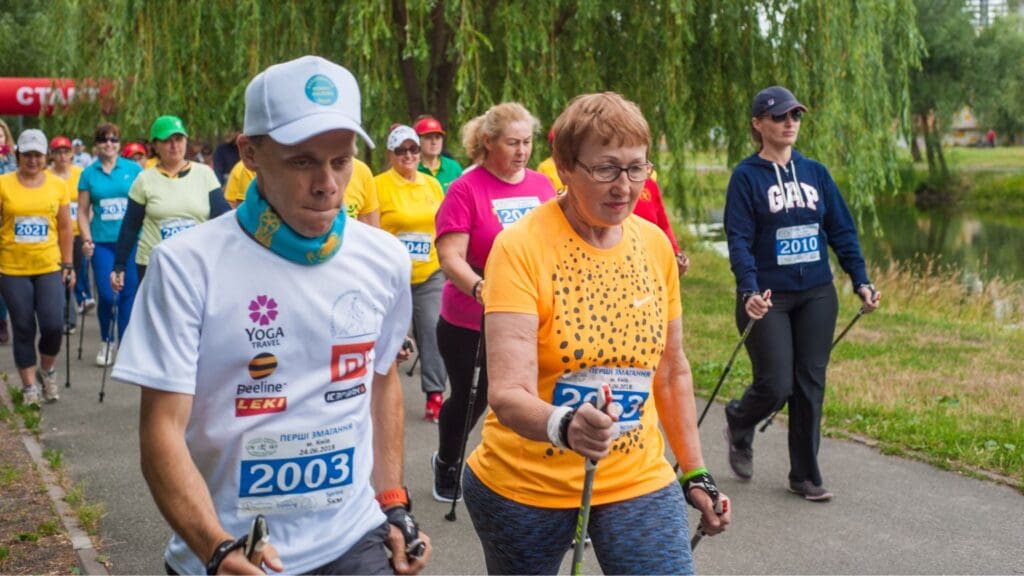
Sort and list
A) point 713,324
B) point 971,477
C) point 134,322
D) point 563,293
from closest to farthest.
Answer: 1. point 134,322
2. point 563,293
3. point 971,477
4. point 713,324

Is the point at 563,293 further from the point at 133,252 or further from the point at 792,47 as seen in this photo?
the point at 792,47

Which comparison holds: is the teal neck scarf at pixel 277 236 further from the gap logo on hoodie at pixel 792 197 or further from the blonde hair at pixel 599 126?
the gap logo on hoodie at pixel 792 197

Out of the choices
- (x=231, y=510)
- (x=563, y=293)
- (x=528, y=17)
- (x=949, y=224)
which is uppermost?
(x=528, y=17)

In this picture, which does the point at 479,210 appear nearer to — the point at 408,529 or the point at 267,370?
the point at 408,529

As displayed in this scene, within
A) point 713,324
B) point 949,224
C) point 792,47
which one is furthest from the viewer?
point 949,224

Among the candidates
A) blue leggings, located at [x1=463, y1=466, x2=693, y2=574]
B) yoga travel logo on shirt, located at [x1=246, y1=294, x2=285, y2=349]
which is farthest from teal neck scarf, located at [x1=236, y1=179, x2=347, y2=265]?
blue leggings, located at [x1=463, y1=466, x2=693, y2=574]

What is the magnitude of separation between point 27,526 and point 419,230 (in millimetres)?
3660

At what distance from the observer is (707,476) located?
11.6 feet

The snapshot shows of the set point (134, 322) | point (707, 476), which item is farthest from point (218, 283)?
point (707, 476)

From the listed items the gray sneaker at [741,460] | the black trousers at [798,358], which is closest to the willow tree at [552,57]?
the gray sneaker at [741,460]

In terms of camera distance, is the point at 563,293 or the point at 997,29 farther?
the point at 997,29

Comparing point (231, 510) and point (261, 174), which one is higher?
point (261, 174)

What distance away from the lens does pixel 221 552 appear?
246 centimetres

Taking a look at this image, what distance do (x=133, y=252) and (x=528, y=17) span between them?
19.0 ft
